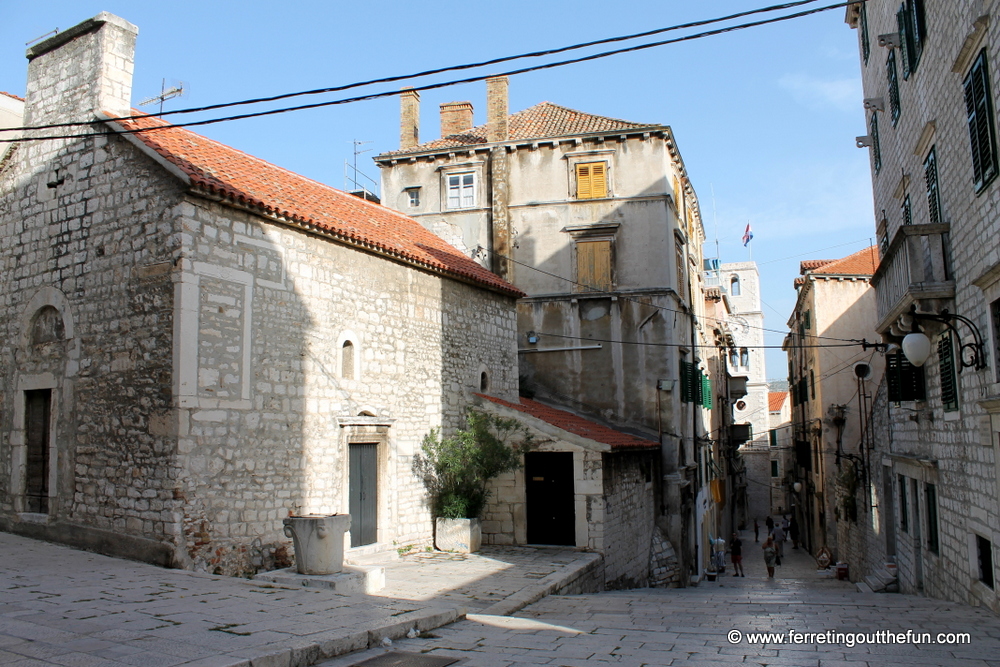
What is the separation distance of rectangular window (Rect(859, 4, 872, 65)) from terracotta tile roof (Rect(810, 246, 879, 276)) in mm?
10552

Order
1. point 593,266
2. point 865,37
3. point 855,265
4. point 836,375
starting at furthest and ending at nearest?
point 855,265 → point 836,375 → point 593,266 → point 865,37

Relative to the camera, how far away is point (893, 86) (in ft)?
48.9

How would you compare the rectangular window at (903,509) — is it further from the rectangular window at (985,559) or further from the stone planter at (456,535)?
the stone planter at (456,535)

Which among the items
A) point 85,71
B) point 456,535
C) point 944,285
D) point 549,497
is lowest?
point 456,535

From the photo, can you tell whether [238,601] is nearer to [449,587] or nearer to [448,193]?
[449,587]

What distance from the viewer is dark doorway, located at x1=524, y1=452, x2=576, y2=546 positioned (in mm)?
15750

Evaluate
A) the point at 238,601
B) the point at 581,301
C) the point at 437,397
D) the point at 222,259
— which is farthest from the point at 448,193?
the point at 238,601

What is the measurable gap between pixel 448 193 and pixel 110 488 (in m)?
14.6

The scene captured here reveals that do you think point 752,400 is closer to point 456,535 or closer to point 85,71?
point 456,535

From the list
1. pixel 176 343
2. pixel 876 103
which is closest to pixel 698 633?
pixel 176 343

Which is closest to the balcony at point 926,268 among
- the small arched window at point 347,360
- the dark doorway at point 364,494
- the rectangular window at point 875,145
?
the rectangular window at point 875,145

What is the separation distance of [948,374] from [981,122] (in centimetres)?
391

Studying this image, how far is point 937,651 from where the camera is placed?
723 cm

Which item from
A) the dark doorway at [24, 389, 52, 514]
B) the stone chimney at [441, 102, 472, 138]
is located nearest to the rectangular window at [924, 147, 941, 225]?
the dark doorway at [24, 389, 52, 514]
